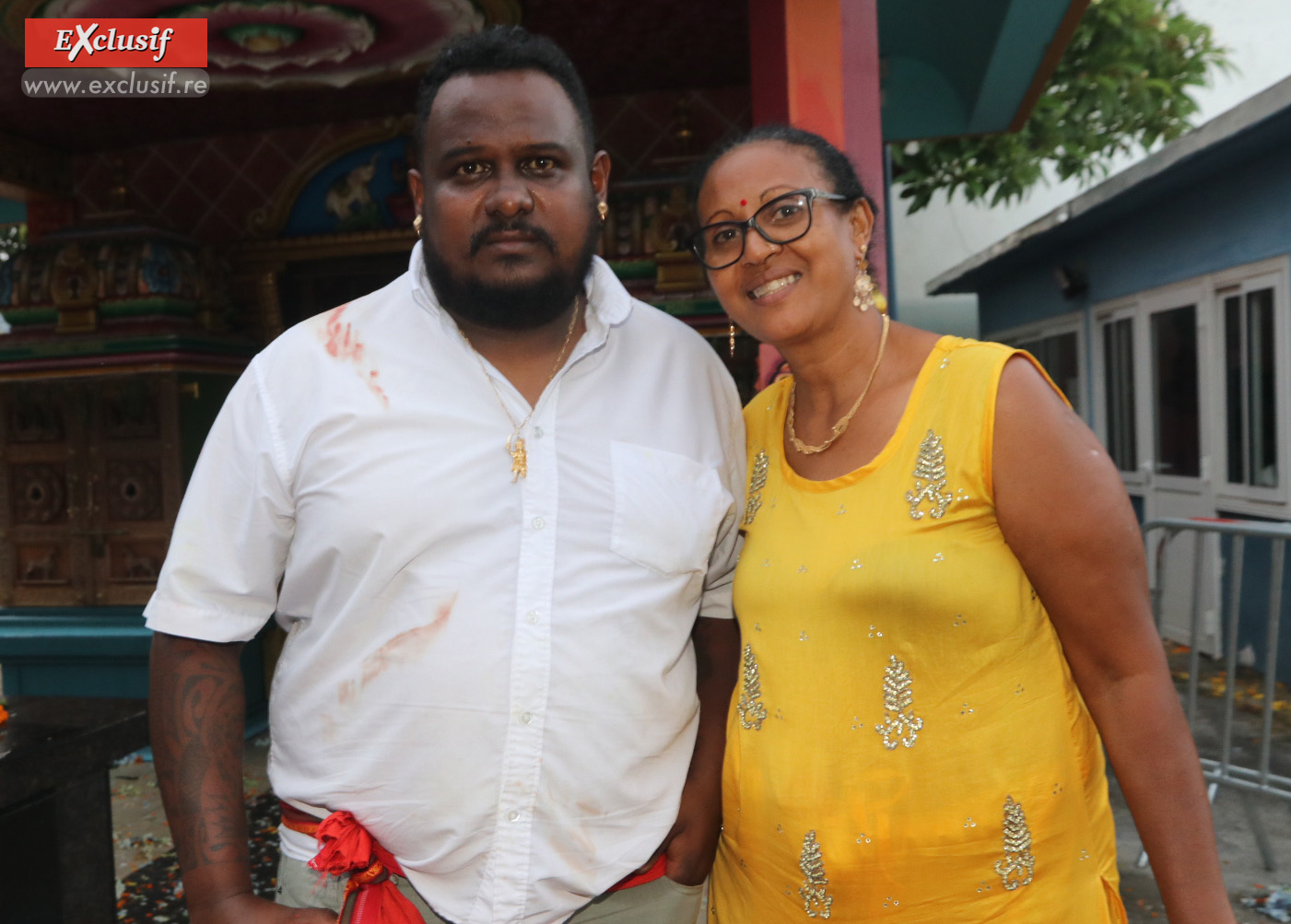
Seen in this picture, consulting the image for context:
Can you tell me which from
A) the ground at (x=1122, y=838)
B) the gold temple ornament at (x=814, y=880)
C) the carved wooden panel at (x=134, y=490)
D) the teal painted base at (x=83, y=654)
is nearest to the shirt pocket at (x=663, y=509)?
the gold temple ornament at (x=814, y=880)

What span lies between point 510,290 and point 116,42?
10.1 feet

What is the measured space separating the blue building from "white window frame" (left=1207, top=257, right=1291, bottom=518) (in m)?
0.01

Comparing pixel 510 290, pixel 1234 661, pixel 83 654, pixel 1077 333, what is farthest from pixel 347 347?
pixel 1077 333

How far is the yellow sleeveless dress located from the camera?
1.61m

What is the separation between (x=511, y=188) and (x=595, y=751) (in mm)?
959

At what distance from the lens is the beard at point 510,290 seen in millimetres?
1762

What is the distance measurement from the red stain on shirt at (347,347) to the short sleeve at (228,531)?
15 cm

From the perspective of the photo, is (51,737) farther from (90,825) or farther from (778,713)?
(778,713)

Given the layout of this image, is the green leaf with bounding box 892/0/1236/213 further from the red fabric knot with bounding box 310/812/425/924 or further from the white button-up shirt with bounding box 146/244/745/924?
the red fabric knot with bounding box 310/812/425/924

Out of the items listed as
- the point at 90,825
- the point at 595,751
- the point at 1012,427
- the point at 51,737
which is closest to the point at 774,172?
the point at 1012,427

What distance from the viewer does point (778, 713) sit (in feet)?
5.65

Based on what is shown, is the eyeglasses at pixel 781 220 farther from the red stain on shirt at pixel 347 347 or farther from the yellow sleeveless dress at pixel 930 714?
the red stain on shirt at pixel 347 347

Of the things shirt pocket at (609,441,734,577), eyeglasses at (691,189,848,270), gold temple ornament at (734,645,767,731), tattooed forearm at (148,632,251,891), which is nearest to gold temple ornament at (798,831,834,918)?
gold temple ornament at (734,645,767,731)

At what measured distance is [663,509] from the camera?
1757 mm
